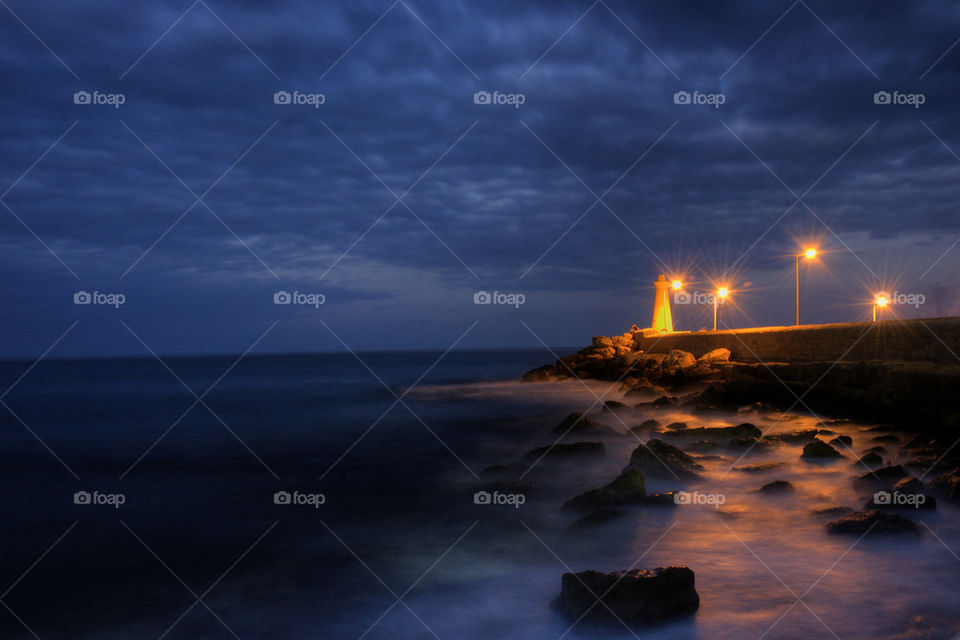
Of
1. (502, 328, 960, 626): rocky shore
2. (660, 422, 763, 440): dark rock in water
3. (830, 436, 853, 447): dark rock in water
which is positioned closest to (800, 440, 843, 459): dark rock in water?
(502, 328, 960, 626): rocky shore

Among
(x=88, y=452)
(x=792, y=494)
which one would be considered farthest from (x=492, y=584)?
(x=88, y=452)

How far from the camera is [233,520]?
9906mm

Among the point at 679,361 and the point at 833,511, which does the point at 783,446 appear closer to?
the point at 833,511

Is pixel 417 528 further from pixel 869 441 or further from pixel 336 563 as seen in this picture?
pixel 869 441

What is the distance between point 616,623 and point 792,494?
5.36 m

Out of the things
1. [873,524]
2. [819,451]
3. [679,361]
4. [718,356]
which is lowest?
[873,524]

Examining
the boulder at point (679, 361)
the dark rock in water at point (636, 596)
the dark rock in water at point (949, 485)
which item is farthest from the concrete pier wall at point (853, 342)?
the dark rock in water at point (636, 596)

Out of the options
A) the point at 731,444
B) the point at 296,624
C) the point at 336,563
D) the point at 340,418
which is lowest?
the point at 296,624

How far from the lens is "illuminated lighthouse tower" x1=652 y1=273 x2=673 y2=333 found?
146 feet

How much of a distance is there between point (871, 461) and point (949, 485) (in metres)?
Answer: 1.89

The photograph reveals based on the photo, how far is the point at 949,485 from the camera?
8078 millimetres

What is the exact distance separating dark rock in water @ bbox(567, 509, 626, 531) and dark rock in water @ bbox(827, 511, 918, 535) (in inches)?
104

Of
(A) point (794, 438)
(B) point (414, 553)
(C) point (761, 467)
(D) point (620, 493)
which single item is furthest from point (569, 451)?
(B) point (414, 553)

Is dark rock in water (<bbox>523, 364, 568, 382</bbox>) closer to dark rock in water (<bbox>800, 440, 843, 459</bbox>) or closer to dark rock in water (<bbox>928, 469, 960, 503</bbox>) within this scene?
dark rock in water (<bbox>800, 440, 843, 459</bbox>)
